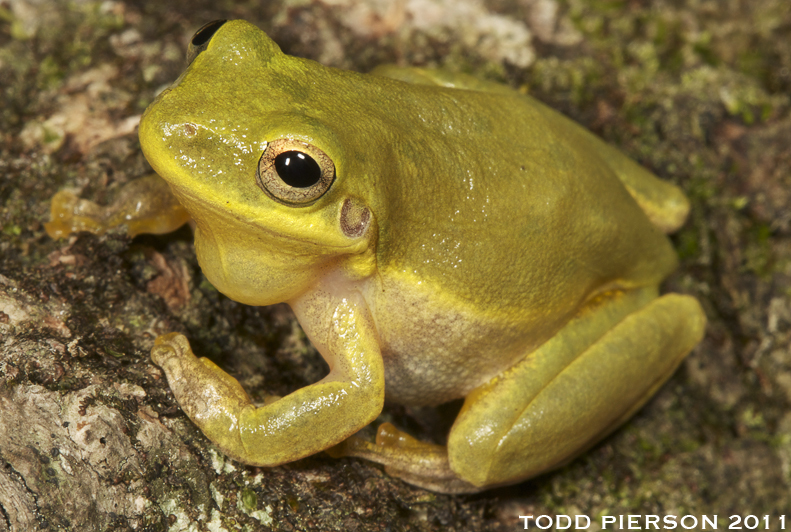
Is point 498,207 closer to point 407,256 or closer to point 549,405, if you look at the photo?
point 407,256

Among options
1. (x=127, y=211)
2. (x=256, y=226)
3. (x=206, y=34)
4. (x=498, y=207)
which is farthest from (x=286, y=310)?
(x=206, y=34)

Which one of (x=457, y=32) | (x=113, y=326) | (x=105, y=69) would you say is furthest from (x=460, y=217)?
(x=105, y=69)

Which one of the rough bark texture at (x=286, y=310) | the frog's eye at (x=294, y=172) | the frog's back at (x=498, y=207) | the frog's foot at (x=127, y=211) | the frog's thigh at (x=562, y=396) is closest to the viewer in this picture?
the frog's eye at (x=294, y=172)

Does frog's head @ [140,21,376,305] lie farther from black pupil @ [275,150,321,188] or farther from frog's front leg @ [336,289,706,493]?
frog's front leg @ [336,289,706,493]

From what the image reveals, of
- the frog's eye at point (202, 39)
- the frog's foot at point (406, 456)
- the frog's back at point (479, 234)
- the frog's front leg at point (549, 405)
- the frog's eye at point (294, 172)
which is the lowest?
the frog's foot at point (406, 456)

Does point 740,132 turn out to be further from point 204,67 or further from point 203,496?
point 203,496

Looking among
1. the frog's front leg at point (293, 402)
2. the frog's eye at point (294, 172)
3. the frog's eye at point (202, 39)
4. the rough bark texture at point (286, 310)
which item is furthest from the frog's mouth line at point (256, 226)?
the rough bark texture at point (286, 310)

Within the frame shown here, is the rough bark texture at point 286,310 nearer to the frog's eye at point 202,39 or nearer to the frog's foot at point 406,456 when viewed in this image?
the frog's foot at point 406,456
